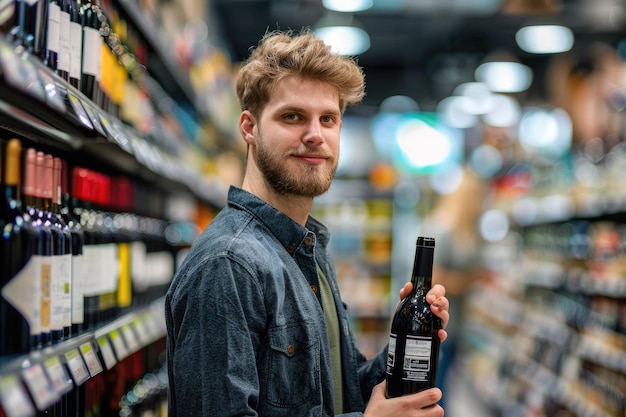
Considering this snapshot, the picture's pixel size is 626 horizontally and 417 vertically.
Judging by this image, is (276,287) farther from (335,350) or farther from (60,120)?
(60,120)

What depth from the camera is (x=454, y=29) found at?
417 inches

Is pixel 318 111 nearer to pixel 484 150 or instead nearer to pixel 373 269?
pixel 373 269

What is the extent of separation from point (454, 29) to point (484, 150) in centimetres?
316

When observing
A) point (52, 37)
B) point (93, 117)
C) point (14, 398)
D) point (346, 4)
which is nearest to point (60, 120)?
point (93, 117)

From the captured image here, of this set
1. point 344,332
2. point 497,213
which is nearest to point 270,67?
point 344,332

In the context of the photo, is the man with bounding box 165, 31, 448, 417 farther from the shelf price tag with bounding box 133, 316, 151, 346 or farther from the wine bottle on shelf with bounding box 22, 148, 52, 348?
the shelf price tag with bounding box 133, 316, 151, 346

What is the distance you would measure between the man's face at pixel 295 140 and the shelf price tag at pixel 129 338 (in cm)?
81

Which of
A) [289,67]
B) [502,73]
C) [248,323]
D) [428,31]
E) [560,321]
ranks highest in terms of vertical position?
[428,31]

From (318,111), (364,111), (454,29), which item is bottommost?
(318,111)

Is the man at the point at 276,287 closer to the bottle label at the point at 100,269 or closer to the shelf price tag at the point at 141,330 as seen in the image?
the bottle label at the point at 100,269

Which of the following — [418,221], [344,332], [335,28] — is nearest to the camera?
[344,332]

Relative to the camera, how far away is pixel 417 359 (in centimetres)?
176

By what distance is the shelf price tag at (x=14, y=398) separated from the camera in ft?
3.85

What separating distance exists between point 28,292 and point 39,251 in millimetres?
131
